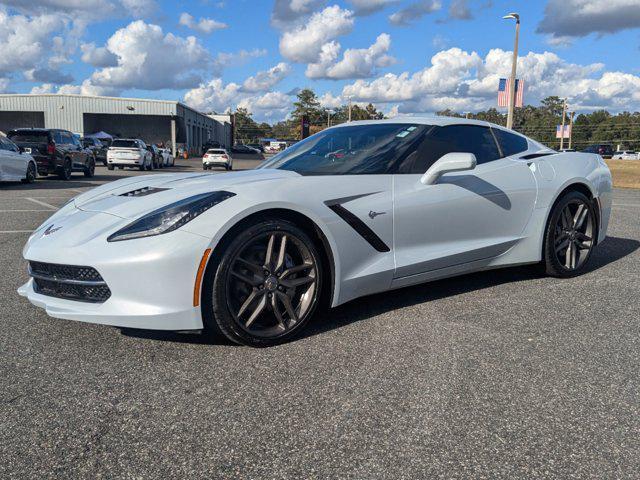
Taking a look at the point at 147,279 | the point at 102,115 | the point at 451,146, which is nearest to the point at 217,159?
the point at 102,115

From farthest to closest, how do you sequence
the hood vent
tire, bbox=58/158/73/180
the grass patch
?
the grass patch < tire, bbox=58/158/73/180 < the hood vent

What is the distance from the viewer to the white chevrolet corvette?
2887 mm

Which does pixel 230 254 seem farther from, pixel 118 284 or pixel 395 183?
pixel 395 183

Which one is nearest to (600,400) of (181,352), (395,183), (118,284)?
(395,183)

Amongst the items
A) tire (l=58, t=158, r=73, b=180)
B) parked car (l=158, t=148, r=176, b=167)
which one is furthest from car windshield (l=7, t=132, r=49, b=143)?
parked car (l=158, t=148, r=176, b=167)

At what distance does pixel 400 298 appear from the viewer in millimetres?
4168

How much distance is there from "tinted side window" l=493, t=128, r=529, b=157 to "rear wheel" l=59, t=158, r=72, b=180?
53.3 ft

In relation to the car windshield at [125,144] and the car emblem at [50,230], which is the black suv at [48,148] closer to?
the car windshield at [125,144]

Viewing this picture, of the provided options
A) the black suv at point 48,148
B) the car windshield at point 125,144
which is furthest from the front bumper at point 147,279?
the car windshield at point 125,144

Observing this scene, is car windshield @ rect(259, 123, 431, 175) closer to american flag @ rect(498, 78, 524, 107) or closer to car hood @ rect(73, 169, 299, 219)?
car hood @ rect(73, 169, 299, 219)

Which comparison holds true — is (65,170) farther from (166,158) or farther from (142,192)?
(142,192)

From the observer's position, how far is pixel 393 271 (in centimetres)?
360

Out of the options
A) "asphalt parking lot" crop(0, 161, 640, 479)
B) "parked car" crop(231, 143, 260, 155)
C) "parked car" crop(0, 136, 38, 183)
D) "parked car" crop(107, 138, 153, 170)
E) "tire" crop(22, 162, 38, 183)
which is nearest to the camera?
"asphalt parking lot" crop(0, 161, 640, 479)

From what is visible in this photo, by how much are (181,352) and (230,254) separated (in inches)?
23.7
